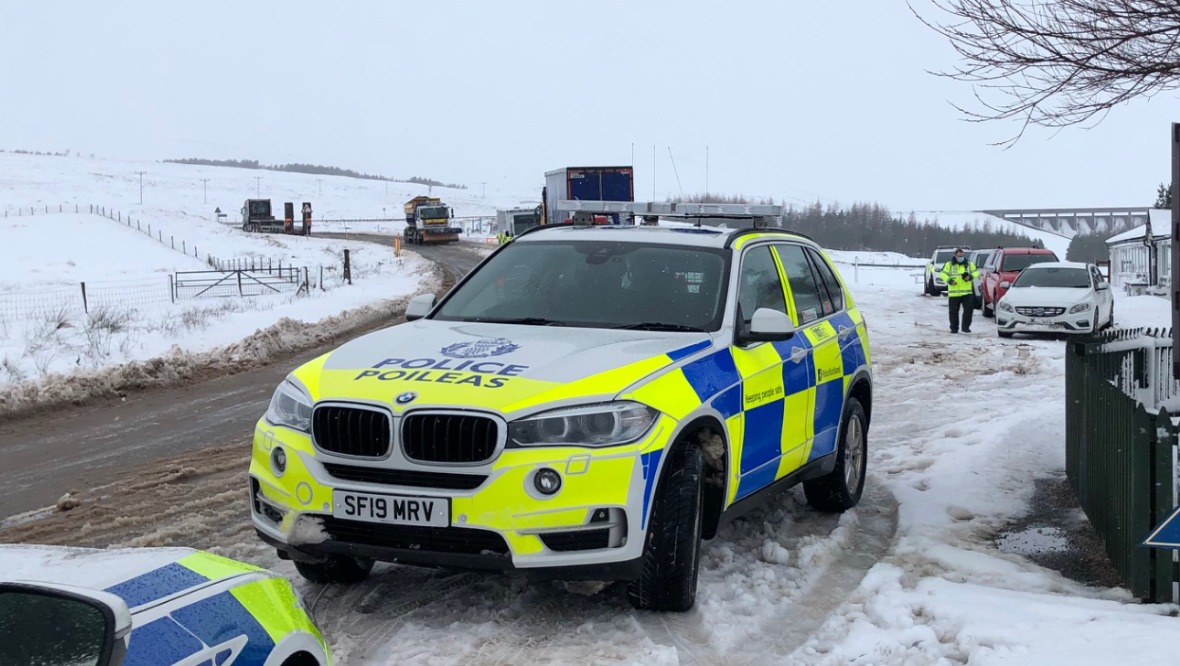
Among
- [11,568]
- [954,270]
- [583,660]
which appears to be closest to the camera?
[11,568]

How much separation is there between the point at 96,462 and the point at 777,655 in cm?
656

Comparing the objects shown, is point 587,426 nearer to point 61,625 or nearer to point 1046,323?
point 61,625

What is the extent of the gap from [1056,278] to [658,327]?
62.6 ft

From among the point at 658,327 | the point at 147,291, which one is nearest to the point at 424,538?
the point at 658,327

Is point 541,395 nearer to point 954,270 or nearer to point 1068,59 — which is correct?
point 1068,59

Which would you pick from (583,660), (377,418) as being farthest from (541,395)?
(583,660)

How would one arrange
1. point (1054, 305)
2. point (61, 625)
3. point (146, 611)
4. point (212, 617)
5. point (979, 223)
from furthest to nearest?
point (979, 223)
point (1054, 305)
point (212, 617)
point (146, 611)
point (61, 625)

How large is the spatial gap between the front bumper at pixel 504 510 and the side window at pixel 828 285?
3.05 meters

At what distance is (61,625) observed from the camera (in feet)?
8.00

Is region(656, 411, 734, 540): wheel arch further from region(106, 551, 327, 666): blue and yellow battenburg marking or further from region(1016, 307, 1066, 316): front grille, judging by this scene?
region(1016, 307, 1066, 316): front grille

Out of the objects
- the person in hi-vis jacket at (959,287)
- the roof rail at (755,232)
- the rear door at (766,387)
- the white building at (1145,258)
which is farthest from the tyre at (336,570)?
the white building at (1145,258)

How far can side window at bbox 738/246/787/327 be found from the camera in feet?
20.6

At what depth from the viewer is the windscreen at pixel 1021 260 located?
26.3 metres

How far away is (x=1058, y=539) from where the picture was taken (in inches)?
271
